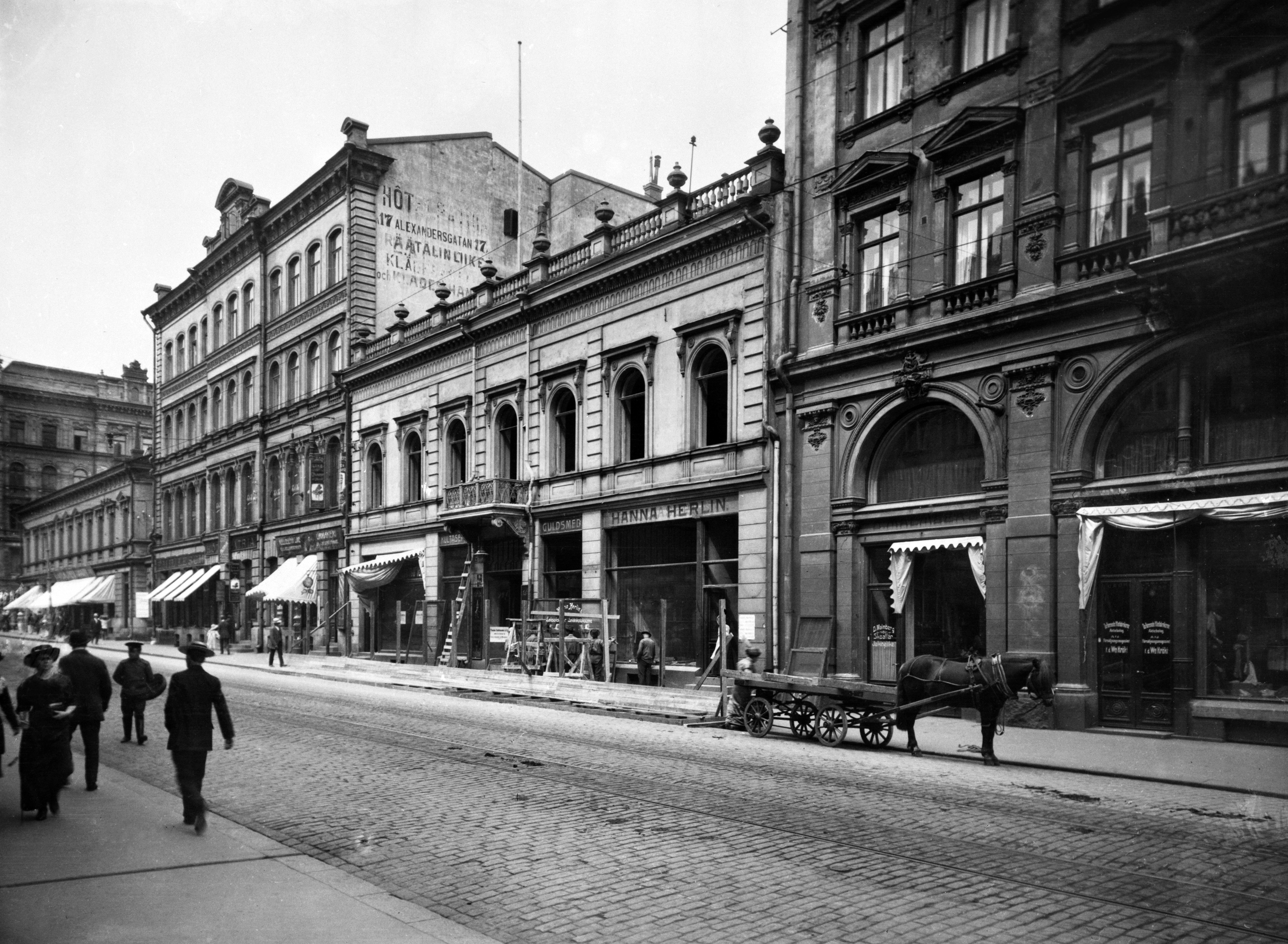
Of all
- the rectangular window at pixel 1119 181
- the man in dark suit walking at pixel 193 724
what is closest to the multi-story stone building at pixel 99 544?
the man in dark suit walking at pixel 193 724

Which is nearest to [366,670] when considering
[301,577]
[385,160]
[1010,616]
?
[301,577]

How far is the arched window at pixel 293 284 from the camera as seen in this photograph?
1777 inches

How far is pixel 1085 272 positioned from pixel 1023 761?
8256mm

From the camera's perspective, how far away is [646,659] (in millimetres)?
25312

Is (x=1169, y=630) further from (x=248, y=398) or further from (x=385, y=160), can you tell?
(x=248, y=398)

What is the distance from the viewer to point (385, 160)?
40094 millimetres

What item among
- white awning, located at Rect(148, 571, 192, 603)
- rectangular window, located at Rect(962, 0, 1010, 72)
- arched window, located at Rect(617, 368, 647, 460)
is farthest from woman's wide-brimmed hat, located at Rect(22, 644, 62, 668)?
white awning, located at Rect(148, 571, 192, 603)

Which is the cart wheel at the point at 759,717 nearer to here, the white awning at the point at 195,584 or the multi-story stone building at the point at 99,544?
the white awning at the point at 195,584

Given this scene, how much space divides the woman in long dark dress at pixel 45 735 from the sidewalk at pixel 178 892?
0.74ft

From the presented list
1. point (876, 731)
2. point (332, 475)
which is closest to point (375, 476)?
point (332, 475)

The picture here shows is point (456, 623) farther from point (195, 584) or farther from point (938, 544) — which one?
point (195, 584)

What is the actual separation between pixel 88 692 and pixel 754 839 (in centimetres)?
768

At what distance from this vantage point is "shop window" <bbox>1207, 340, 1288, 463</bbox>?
14867 millimetres

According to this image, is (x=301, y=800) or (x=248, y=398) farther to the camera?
(x=248, y=398)
